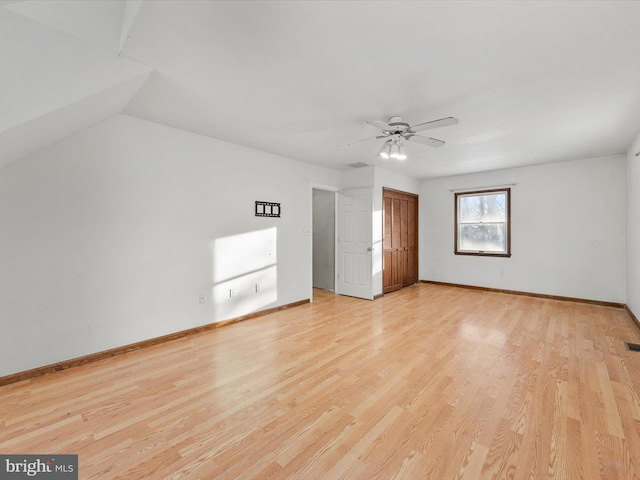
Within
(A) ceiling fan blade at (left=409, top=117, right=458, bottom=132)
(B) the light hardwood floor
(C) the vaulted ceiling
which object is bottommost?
(B) the light hardwood floor

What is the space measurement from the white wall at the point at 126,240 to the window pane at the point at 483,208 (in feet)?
14.6

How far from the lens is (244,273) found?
4.18m

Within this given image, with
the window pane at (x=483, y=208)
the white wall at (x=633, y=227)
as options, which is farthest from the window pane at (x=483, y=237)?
the white wall at (x=633, y=227)


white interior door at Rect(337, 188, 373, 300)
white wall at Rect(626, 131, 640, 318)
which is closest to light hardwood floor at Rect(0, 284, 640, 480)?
white wall at Rect(626, 131, 640, 318)

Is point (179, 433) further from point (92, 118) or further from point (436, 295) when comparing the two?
point (436, 295)

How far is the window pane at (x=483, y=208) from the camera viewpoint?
5867 millimetres

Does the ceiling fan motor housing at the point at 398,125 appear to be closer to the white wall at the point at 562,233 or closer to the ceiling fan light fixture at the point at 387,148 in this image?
the ceiling fan light fixture at the point at 387,148

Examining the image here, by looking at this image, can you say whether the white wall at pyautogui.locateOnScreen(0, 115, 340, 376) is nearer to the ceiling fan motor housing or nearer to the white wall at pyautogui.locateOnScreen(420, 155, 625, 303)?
the ceiling fan motor housing

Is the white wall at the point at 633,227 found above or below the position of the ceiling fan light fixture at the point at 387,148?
below

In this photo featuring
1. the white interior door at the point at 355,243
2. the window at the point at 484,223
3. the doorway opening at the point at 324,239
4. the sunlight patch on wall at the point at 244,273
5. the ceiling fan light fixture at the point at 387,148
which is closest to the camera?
the ceiling fan light fixture at the point at 387,148

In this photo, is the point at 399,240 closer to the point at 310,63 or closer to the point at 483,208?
the point at 483,208

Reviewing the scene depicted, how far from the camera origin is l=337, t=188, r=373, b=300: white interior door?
5.45 meters

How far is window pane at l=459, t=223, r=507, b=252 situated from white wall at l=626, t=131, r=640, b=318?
179 cm

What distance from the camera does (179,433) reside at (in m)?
1.81
